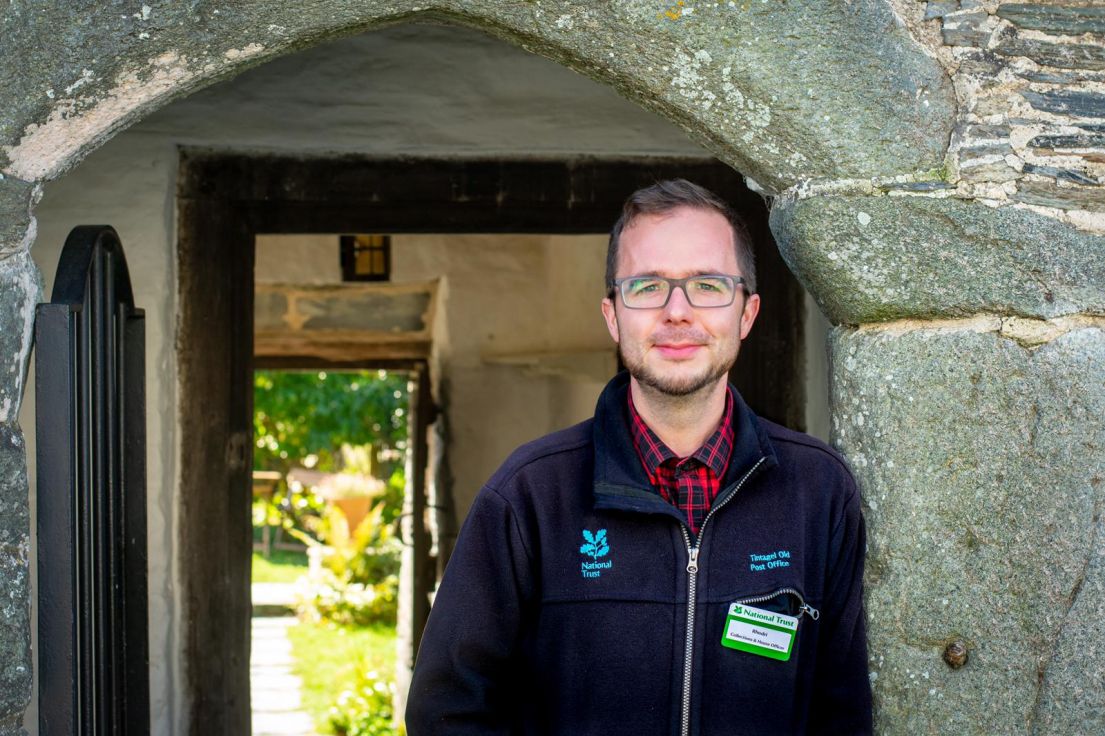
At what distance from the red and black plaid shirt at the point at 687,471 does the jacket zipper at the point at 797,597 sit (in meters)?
0.14

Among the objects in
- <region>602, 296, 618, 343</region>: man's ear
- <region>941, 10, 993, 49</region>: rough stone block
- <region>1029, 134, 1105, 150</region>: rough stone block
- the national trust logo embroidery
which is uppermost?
<region>941, 10, 993, 49</region>: rough stone block

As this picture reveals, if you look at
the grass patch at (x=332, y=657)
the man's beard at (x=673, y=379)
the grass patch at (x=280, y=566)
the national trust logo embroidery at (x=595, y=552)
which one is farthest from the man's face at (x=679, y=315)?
the grass patch at (x=280, y=566)

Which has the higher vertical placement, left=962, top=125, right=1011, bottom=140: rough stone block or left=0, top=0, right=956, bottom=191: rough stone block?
left=0, top=0, right=956, bottom=191: rough stone block

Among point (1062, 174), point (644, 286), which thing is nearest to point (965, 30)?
point (1062, 174)

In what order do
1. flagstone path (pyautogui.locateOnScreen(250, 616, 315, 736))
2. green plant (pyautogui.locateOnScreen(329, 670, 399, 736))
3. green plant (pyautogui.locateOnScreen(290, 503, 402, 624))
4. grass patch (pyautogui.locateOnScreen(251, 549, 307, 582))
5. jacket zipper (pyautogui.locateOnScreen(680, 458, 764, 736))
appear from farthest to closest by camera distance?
grass patch (pyautogui.locateOnScreen(251, 549, 307, 582)) < green plant (pyautogui.locateOnScreen(290, 503, 402, 624)) < flagstone path (pyautogui.locateOnScreen(250, 616, 315, 736)) < green plant (pyautogui.locateOnScreen(329, 670, 399, 736)) < jacket zipper (pyautogui.locateOnScreen(680, 458, 764, 736))

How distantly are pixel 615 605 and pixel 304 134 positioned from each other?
6.26 feet

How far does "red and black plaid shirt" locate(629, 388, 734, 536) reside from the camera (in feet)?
5.81

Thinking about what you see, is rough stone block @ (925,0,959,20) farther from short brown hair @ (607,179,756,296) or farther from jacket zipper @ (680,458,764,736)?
jacket zipper @ (680,458,764,736)

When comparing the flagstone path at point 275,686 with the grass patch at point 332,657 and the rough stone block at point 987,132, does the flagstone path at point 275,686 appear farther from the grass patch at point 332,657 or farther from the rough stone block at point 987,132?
the rough stone block at point 987,132

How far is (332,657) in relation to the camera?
8352 mm

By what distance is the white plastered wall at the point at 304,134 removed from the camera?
3.02 metres

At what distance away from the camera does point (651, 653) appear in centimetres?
170

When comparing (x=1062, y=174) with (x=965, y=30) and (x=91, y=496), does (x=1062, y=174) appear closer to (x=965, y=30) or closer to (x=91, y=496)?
(x=965, y=30)

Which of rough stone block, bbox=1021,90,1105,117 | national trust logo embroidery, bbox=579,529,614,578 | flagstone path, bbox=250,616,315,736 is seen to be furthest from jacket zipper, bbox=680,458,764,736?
flagstone path, bbox=250,616,315,736
